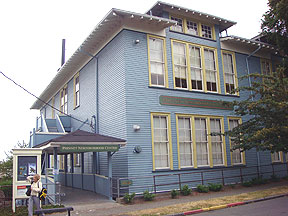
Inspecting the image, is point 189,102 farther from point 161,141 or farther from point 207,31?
point 207,31

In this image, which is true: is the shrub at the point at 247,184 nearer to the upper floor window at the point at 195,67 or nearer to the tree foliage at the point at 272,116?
Result: the tree foliage at the point at 272,116

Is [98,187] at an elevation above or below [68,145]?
below

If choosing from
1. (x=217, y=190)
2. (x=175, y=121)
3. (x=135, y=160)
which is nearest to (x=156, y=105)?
(x=175, y=121)

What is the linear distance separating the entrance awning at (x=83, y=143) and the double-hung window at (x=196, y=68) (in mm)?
6025

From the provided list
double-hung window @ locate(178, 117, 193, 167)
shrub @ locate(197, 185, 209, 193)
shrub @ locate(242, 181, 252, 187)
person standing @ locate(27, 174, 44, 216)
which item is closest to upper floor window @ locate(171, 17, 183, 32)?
double-hung window @ locate(178, 117, 193, 167)

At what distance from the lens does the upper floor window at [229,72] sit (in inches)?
739

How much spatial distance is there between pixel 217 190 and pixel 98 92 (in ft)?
27.2

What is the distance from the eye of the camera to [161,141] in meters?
15.3

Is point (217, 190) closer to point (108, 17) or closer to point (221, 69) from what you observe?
point (221, 69)

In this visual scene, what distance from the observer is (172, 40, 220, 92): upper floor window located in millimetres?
16844

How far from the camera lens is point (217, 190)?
15312 millimetres

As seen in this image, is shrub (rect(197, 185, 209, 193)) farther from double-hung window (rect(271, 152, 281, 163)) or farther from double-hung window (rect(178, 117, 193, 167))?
double-hung window (rect(271, 152, 281, 163))

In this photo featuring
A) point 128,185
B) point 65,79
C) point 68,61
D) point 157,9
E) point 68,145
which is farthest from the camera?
point 65,79

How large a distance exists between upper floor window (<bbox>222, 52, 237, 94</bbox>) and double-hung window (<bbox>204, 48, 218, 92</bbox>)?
90 cm
